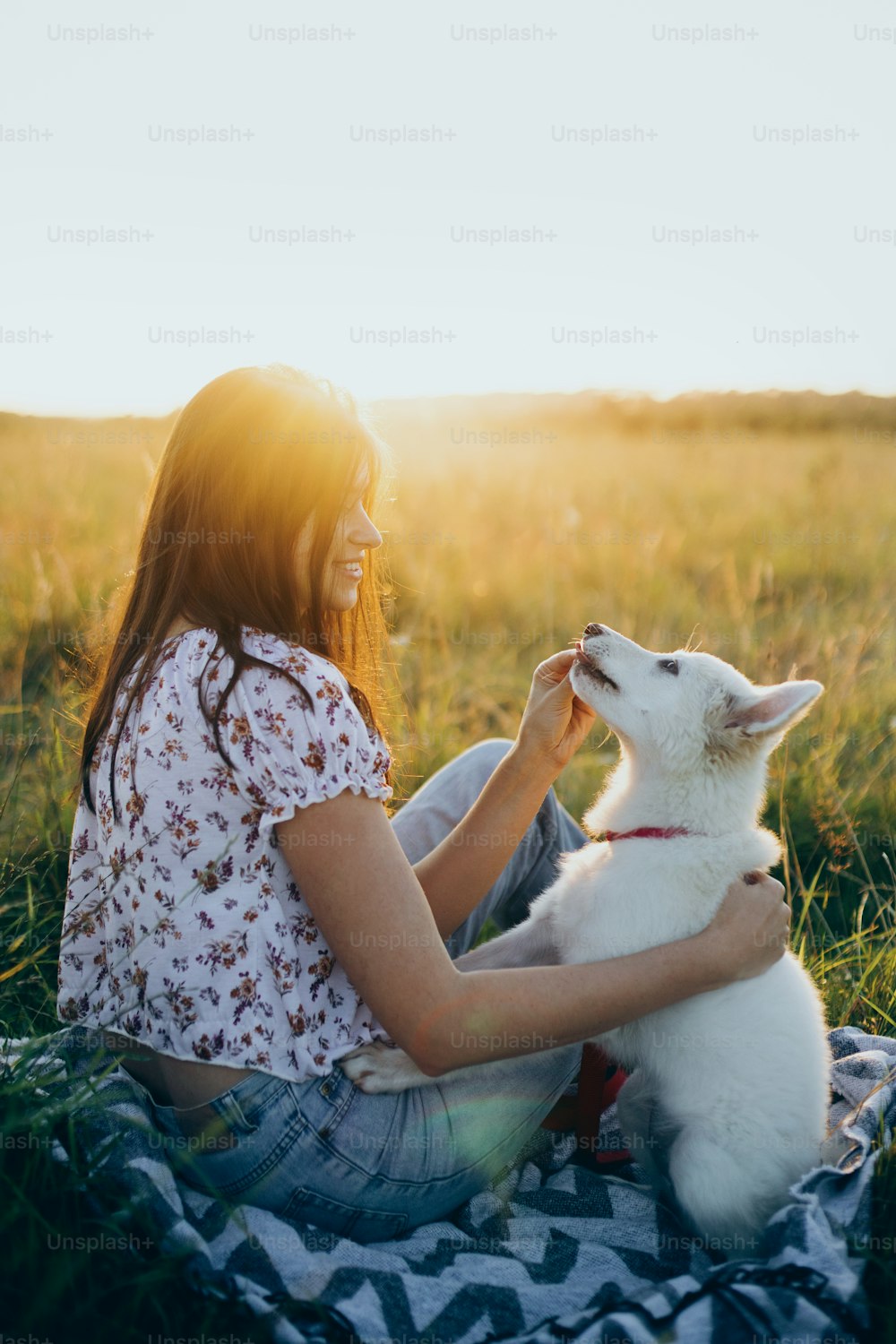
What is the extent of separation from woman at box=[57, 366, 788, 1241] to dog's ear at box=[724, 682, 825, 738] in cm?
33

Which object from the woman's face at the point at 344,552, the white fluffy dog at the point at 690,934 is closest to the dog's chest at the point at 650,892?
the white fluffy dog at the point at 690,934

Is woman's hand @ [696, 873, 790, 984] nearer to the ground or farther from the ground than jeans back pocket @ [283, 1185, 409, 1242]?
farther from the ground

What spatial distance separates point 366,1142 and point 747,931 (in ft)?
2.72

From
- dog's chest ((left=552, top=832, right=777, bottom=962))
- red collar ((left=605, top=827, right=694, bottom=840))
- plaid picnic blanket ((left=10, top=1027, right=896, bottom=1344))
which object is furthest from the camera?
red collar ((left=605, top=827, right=694, bottom=840))

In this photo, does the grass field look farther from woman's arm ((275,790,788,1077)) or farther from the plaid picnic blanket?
woman's arm ((275,790,788,1077))

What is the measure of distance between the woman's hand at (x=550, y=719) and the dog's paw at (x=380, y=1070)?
0.76 metres

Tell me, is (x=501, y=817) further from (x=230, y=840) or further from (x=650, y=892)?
(x=230, y=840)

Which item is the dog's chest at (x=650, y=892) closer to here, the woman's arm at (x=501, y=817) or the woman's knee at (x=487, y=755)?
the woman's arm at (x=501, y=817)

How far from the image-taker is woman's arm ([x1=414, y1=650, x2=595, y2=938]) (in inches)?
93.0

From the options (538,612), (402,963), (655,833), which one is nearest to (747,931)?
(655,833)

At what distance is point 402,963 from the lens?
1.69 meters

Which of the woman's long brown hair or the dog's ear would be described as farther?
the dog's ear

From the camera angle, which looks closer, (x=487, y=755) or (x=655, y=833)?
(x=655, y=833)

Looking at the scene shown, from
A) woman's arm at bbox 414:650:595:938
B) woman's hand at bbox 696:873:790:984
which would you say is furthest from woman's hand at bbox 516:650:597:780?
woman's hand at bbox 696:873:790:984
